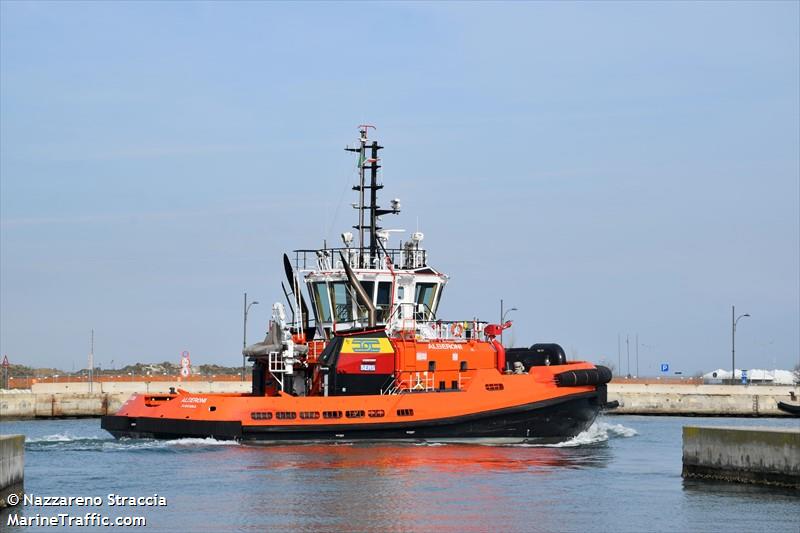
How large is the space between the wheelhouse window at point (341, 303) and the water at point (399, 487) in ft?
14.6

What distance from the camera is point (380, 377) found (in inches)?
1388

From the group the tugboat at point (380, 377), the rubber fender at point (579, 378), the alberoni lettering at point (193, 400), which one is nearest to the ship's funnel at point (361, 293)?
the tugboat at point (380, 377)

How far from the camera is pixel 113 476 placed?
27.7 meters

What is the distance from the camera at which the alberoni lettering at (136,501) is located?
23391 mm

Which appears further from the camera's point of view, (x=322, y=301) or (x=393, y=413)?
(x=322, y=301)

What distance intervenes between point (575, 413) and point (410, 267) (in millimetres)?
6840

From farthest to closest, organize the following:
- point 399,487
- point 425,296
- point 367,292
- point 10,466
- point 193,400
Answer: point 425,296 → point 367,292 → point 193,400 → point 399,487 → point 10,466

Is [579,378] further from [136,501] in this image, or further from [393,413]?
[136,501]

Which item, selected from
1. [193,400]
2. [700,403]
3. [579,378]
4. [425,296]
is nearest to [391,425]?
[425,296]

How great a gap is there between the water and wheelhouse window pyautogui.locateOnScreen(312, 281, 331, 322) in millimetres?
4622

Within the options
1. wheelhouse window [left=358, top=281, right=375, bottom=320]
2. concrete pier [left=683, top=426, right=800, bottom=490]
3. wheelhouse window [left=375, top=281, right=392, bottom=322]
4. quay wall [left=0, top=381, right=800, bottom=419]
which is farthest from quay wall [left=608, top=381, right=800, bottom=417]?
concrete pier [left=683, top=426, right=800, bottom=490]

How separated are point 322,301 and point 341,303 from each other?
70 cm

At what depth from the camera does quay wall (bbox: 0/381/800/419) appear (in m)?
55.7

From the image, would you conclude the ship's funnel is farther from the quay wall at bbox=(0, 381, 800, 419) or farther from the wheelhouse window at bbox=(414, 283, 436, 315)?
the quay wall at bbox=(0, 381, 800, 419)
